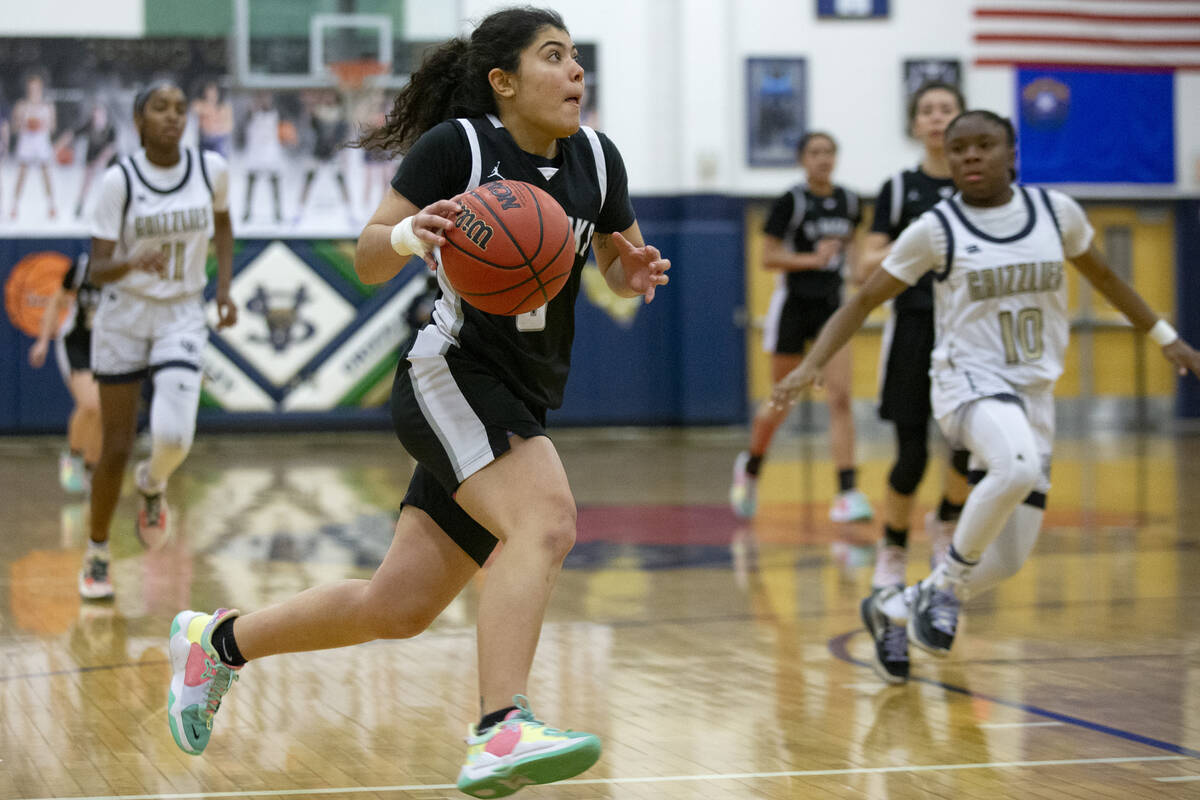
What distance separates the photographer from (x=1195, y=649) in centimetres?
484

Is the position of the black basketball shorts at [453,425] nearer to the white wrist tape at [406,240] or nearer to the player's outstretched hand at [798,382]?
the white wrist tape at [406,240]

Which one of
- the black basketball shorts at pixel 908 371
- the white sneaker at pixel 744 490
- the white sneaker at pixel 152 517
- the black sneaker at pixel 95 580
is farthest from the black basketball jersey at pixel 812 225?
the black sneaker at pixel 95 580

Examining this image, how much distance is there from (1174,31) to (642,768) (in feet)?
42.8

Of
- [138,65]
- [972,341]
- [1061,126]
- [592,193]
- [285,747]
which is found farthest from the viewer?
[1061,126]

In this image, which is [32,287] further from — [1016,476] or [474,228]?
[474,228]

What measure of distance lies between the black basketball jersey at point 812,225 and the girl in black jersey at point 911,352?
274 centimetres

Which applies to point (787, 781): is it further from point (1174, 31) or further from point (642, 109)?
point (1174, 31)

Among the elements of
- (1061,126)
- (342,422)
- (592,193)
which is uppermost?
(1061,126)

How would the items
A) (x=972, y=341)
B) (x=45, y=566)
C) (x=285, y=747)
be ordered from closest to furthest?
1. (x=285, y=747)
2. (x=972, y=341)
3. (x=45, y=566)

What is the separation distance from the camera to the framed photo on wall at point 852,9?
14984 millimetres

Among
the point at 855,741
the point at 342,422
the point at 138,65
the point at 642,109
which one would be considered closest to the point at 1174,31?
the point at 642,109

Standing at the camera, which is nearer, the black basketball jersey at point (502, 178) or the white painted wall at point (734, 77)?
the black basketball jersey at point (502, 178)

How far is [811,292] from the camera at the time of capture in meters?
8.55

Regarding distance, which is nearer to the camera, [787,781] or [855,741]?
[787,781]
